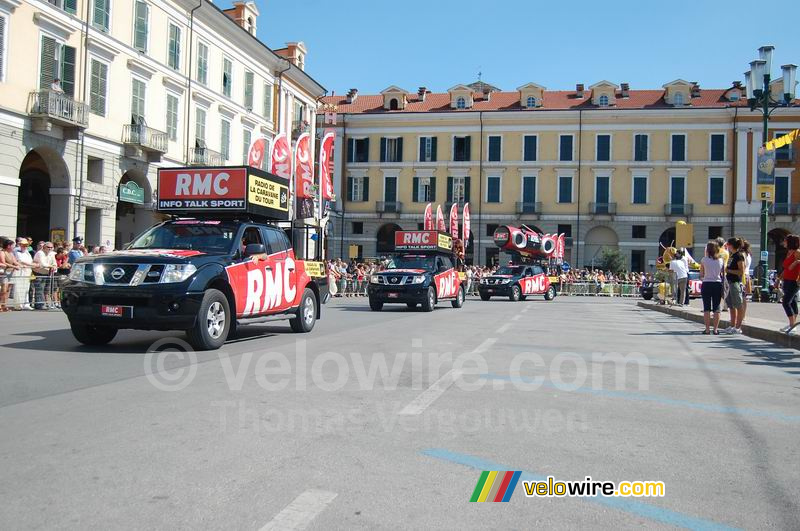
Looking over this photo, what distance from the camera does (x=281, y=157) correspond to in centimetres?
2762

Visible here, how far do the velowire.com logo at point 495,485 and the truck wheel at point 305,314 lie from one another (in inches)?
338

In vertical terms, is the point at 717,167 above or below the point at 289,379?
above

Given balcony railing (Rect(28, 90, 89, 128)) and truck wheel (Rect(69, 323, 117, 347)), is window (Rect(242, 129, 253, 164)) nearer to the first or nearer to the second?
balcony railing (Rect(28, 90, 89, 128))

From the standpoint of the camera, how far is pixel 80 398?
6133mm

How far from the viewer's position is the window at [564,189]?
6059cm

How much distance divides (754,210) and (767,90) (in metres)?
38.1

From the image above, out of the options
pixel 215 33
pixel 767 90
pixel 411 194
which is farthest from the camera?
pixel 411 194

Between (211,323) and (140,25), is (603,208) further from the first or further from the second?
(211,323)

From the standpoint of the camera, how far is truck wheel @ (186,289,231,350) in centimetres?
920

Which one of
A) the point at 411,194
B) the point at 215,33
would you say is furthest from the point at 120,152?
the point at 411,194

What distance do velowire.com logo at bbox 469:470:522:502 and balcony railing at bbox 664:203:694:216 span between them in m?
58.8

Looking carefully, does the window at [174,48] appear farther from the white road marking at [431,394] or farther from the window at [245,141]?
the white road marking at [431,394]

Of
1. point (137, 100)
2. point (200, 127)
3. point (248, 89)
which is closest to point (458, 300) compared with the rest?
point (137, 100)

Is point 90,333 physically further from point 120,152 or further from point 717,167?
point 717,167
